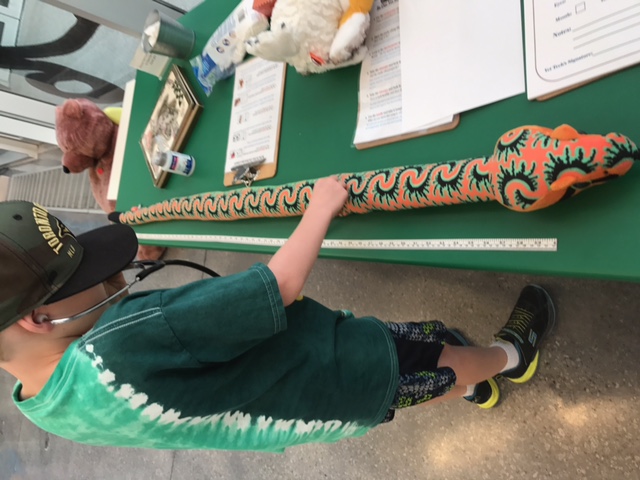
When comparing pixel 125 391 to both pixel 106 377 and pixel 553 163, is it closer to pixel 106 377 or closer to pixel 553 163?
pixel 106 377

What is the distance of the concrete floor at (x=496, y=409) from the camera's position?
98cm

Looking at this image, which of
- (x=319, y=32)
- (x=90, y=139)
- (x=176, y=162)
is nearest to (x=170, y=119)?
(x=176, y=162)

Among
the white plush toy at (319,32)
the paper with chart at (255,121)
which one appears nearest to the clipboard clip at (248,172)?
the paper with chart at (255,121)

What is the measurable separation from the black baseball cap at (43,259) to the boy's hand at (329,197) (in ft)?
1.00

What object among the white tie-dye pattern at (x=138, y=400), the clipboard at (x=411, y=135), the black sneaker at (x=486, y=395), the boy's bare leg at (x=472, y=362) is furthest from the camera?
the black sneaker at (x=486, y=395)

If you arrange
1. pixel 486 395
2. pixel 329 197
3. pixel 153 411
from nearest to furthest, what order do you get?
pixel 153 411, pixel 329 197, pixel 486 395

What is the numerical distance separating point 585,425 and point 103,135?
1.72 m

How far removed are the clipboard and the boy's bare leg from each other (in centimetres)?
48

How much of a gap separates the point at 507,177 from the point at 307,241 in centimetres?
30

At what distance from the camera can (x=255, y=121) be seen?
3.36 feet

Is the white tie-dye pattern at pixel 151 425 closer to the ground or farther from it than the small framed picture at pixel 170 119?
closer to the ground

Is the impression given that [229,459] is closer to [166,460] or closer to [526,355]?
[166,460]

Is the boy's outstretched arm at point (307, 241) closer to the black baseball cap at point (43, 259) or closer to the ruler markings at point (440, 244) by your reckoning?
the ruler markings at point (440, 244)

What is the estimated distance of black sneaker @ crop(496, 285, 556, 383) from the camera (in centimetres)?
105
